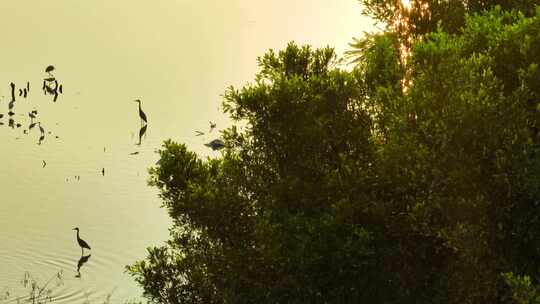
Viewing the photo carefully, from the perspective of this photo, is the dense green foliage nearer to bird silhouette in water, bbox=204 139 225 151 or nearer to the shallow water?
the shallow water

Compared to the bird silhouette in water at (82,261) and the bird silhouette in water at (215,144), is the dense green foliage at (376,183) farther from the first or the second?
the bird silhouette in water at (215,144)

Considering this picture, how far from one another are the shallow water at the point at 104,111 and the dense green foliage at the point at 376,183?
10.4 metres

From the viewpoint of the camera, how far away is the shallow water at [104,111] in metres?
29.9

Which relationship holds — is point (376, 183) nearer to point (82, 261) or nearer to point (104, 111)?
point (82, 261)

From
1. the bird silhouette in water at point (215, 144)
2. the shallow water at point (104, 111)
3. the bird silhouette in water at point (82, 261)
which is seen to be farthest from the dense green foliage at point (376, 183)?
the bird silhouette in water at point (215, 144)

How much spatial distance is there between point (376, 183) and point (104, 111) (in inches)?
1650

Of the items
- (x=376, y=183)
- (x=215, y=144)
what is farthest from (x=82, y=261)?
(x=215, y=144)

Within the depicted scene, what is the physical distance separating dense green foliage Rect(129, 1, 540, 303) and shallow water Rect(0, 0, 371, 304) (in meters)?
10.4

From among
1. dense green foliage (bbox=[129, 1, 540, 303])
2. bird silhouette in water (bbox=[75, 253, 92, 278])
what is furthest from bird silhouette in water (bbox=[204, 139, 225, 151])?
dense green foliage (bbox=[129, 1, 540, 303])

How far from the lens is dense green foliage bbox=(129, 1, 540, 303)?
13961mm

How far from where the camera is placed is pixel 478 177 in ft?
46.2

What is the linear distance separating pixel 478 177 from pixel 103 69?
2390 inches

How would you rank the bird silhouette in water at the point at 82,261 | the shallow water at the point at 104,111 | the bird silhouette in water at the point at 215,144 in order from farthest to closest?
the bird silhouette in water at the point at 215,144, the shallow water at the point at 104,111, the bird silhouette in water at the point at 82,261

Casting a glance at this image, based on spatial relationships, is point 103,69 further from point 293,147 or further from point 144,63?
point 293,147
